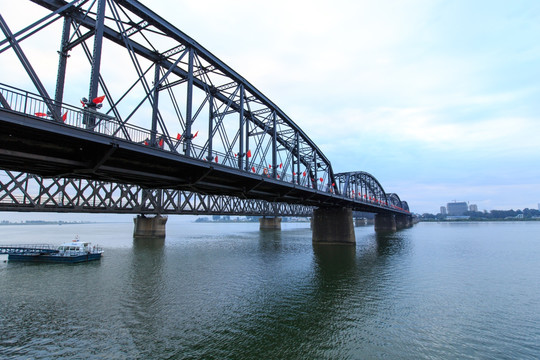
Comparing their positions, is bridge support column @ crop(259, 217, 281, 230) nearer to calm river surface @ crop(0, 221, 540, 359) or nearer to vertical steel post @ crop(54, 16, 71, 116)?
calm river surface @ crop(0, 221, 540, 359)

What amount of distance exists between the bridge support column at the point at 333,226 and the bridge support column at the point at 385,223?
72.6m

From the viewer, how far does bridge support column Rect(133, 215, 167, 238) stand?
78875 millimetres

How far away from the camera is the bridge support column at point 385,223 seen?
127 metres

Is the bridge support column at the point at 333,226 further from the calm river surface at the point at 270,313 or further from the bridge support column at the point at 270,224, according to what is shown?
the bridge support column at the point at 270,224

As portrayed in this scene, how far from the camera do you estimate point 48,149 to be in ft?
47.1

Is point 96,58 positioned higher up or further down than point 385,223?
higher up

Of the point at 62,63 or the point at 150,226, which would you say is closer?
the point at 62,63

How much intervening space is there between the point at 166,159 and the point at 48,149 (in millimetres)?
5862

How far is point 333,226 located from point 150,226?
49483mm

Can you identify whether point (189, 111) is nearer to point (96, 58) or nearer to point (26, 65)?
point (96, 58)

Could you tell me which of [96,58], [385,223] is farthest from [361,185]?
[96,58]

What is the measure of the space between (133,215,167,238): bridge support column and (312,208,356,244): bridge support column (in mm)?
42949

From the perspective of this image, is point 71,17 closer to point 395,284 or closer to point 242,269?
point 242,269

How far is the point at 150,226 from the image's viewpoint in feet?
260
